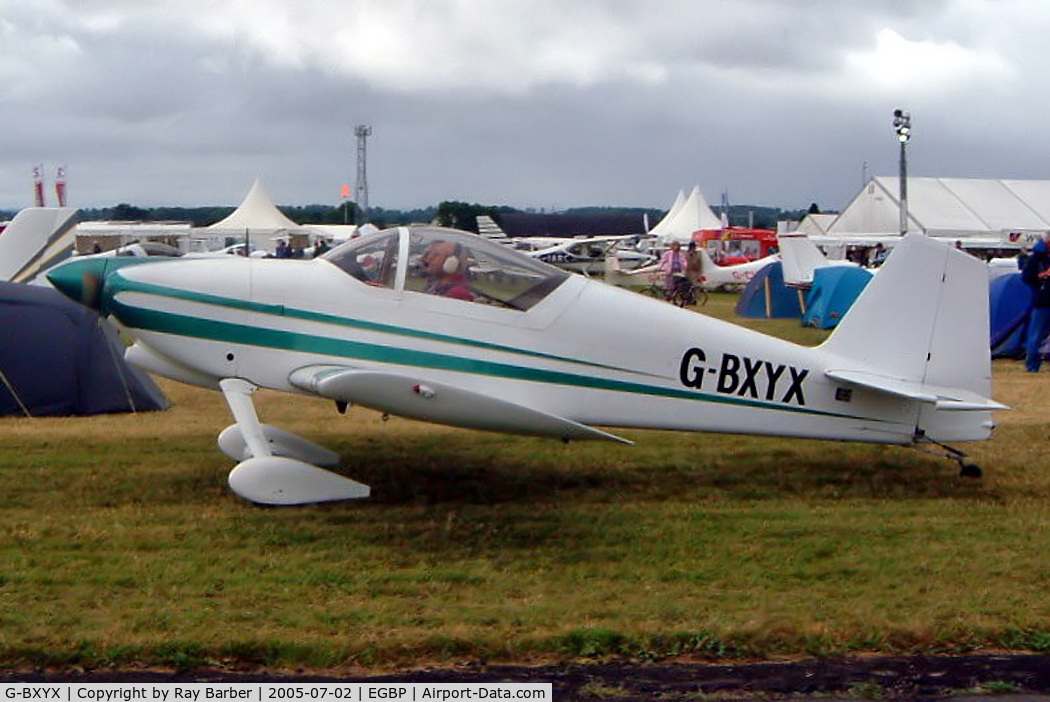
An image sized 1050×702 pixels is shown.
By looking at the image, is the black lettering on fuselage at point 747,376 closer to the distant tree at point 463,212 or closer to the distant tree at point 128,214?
the distant tree at point 463,212

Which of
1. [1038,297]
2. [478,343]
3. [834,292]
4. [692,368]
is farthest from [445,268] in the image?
[834,292]

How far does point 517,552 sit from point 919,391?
3023mm

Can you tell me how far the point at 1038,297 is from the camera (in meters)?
14.1

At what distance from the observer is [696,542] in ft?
21.9

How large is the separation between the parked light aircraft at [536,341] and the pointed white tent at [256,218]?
4515 cm

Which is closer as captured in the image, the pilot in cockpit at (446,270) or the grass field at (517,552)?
the grass field at (517,552)

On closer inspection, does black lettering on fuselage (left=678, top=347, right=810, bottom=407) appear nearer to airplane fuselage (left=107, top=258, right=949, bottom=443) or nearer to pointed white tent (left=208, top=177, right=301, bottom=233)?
airplane fuselage (left=107, top=258, right=949, bottom=443)

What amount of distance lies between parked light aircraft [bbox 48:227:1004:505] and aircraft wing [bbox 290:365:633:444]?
73 millimetres

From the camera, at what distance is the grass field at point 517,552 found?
5.09 m

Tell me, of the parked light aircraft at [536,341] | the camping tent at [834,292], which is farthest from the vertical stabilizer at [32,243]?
the camping tent at [834,292]

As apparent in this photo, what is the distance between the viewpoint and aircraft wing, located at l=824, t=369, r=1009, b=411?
7.65 metres

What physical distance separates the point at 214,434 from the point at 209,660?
16.0ft
